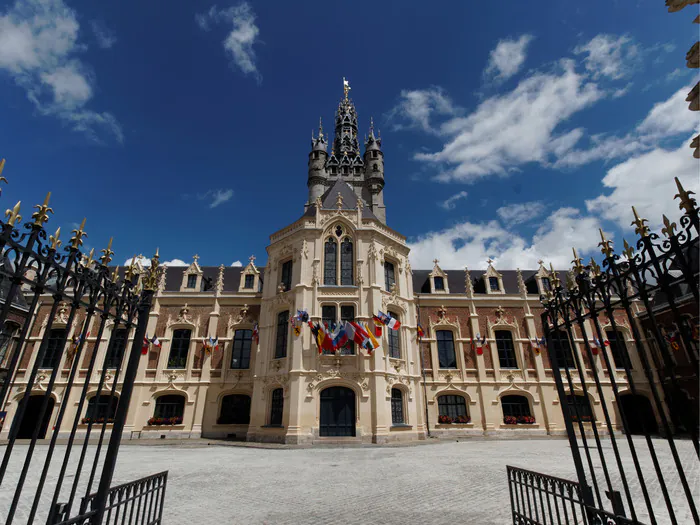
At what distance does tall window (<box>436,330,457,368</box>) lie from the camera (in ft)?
86.7

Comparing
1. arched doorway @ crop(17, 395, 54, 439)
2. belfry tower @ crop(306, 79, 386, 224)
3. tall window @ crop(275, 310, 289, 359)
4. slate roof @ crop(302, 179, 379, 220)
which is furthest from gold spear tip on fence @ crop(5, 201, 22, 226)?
belfry tower @ crop(306, 79, 386, 224)

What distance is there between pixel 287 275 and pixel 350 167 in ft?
58.9

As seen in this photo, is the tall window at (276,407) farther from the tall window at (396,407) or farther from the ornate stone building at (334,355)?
the tall window at (396,407)

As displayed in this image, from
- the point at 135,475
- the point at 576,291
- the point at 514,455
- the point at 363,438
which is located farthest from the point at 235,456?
the point at 576,291

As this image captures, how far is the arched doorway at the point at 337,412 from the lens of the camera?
1980cm

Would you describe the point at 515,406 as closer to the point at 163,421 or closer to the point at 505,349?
the point at 505,349

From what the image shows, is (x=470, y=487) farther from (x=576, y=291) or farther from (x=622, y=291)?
(x=622, y=291)

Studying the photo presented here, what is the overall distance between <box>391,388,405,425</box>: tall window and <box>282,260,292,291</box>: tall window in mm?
8972

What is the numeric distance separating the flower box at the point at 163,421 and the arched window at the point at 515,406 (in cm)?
2121

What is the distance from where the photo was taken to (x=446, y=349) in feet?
88.3

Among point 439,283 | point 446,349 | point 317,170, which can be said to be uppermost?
point 317,170

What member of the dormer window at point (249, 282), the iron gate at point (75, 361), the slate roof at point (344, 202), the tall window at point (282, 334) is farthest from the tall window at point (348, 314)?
the iron gate at point (75, 361)

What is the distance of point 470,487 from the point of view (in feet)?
29.9

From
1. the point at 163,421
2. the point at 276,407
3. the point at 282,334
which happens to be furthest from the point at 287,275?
the point at 163,421
